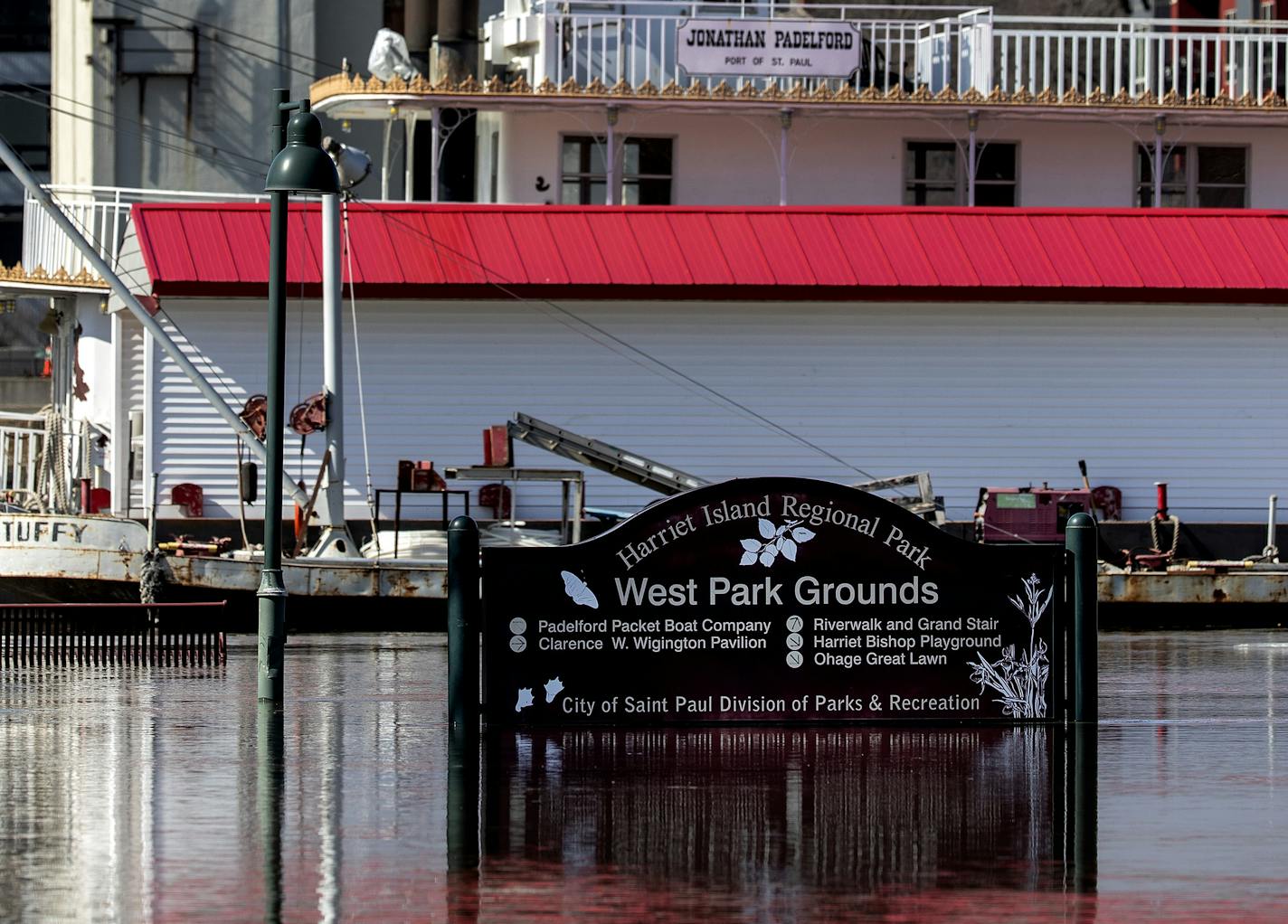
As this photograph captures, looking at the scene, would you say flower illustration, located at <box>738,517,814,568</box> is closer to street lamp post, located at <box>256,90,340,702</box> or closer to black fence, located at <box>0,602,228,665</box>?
street lamp post, located at <box>256,90,340,702</box>

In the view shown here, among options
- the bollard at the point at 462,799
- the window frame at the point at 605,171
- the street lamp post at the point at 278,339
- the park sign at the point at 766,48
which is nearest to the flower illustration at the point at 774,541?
the bollard at the point at 462,799

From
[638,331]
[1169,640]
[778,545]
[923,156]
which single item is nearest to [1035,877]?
[778,545]

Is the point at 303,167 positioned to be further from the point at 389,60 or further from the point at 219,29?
the point at 219,29

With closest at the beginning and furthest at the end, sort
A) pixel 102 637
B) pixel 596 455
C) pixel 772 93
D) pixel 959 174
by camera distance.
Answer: pixel 102 637
pixel 596 455
pixel 772 93
pixel 959 174

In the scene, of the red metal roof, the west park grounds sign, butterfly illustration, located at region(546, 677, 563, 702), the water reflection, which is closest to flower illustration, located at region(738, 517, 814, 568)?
the west park grounds sign

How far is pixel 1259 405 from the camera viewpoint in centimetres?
3034

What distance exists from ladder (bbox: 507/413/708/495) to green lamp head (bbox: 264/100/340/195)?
474 inches

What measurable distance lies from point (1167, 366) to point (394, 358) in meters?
10.5

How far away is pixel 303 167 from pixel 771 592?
417 centimetres

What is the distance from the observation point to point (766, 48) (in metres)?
30.0

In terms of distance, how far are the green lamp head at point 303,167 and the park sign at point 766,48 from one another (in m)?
15.6

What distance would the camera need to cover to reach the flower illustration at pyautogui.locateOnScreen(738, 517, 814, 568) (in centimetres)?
1300

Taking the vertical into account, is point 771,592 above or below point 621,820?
above

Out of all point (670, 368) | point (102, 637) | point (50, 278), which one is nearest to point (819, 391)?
point (670, 368)
